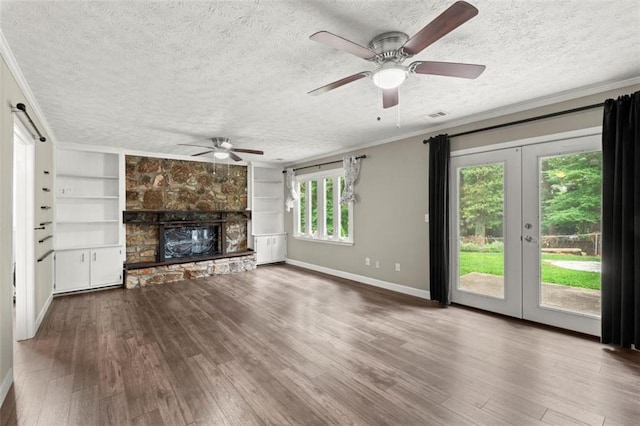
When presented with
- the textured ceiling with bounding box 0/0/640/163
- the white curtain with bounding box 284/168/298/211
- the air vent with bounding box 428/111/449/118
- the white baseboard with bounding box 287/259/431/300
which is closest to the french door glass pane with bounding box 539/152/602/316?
the textured ceiling with bounding box 0/0/640/163

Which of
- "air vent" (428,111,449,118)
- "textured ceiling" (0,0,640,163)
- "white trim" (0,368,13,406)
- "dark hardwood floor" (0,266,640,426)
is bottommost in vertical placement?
"dark hardwood floor" (0,266,640,426)

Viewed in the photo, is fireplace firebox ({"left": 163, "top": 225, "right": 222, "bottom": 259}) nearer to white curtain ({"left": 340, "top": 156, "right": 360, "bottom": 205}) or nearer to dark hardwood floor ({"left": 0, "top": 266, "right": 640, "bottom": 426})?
dark hardwood floor ({"left": 0, "top": 266, "right": 640, "bottom": 426})

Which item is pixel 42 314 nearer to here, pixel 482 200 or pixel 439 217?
pixel 439 217

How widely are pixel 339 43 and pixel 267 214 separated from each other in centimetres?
644

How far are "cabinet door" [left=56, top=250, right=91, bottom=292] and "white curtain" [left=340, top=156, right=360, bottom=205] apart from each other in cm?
473

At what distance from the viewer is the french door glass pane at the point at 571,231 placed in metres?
3.14

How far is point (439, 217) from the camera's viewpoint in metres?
4.24

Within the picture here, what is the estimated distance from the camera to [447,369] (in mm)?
2533

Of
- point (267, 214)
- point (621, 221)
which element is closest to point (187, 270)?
point (267, 214)

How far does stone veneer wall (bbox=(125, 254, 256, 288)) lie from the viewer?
5.48 meters

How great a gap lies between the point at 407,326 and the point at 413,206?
1.96m

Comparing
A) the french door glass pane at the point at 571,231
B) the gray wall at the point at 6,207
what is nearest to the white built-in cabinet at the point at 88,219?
the gray wall at the point at 6,207

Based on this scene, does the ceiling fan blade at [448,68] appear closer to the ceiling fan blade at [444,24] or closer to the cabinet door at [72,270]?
the ceiling fan blade at [444,24]

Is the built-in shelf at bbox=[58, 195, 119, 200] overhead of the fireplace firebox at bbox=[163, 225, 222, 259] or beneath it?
overhead
